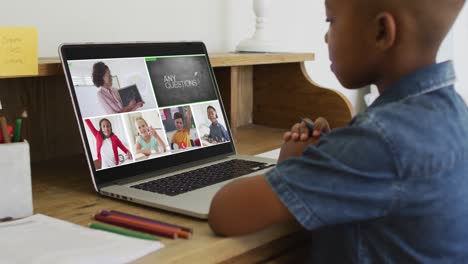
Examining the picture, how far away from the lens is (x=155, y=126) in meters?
1.00

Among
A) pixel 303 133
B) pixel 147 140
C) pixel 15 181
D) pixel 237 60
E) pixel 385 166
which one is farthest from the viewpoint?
pixel 237 60

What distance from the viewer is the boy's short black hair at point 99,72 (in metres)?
0.93

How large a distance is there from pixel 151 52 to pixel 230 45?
0.54 m

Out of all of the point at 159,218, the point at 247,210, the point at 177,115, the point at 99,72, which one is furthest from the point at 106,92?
Answer: the point at 247,210

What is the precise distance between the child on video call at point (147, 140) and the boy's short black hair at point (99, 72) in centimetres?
9

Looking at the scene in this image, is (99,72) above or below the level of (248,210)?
above

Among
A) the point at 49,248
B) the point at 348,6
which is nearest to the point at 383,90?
the point at 348,6

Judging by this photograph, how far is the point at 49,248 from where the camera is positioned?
0.62 meters

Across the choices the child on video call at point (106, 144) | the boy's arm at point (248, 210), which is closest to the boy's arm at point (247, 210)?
the boy's arm at point (248, 210)

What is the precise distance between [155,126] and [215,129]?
0.50ft

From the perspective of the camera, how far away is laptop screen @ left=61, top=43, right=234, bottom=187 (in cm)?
90

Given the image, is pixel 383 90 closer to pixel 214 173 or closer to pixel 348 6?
pixel 348 6

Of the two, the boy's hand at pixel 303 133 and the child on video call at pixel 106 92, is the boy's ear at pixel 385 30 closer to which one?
the boy's hand at pixel 303 133

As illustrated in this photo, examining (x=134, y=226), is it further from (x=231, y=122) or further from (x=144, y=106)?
(x=231, y=122)
